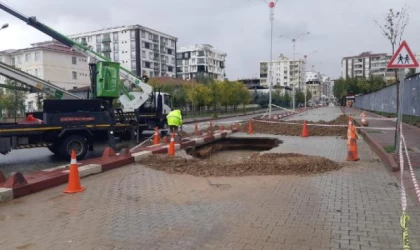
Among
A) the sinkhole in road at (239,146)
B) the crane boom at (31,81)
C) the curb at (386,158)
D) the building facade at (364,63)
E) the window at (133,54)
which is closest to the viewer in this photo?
the curb at (386,158)

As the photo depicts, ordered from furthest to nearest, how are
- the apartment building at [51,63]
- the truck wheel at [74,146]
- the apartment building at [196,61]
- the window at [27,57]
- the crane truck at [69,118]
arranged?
the apartment building at [196,61] → the window at [27,57] → the apartment building at [51,63] → the truck wheel at [74,146] → the crane truck at [69,118]

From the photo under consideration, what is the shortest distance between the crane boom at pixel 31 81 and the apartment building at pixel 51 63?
5235cm

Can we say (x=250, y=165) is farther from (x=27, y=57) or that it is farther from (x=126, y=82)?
(x=27, y=57)

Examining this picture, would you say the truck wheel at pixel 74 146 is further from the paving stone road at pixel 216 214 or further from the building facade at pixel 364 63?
the building facade at pixel 364 63

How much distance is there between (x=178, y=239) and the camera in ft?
15.6

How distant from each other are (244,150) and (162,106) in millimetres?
5988

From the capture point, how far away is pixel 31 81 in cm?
1355

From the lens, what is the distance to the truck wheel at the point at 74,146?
1193 centimetres

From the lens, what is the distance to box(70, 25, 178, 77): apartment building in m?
95.5

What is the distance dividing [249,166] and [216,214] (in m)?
3.76

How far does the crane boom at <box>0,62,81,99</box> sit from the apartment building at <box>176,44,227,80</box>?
105201 mm

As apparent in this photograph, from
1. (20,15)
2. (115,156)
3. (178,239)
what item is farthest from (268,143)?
(178,239)

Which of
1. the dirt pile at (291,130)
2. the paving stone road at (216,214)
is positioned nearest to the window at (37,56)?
the dirt pile at (291,130)

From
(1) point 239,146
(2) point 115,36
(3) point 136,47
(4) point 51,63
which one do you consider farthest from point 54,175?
(2) point 115,36
